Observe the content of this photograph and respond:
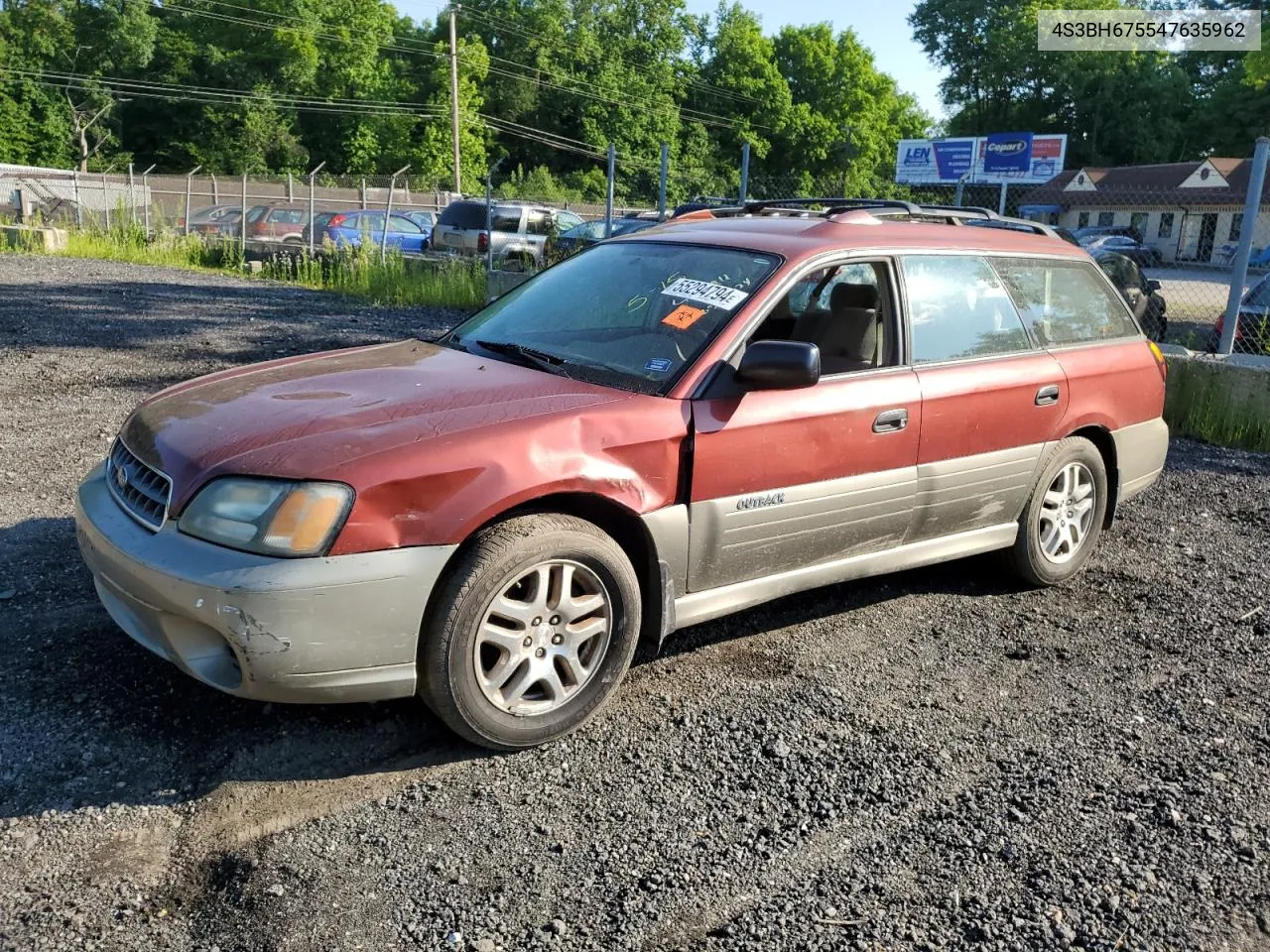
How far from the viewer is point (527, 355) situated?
13.1ft

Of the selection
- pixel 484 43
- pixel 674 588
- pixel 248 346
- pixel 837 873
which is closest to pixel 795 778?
pixel 837 873

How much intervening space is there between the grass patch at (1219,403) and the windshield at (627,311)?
6.09 metres

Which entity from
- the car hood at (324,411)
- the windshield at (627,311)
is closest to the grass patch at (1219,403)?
the windshield at (627,311)

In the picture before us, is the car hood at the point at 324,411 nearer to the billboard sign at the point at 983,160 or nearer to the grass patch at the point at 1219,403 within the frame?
the grass patch at the point at 1219,403

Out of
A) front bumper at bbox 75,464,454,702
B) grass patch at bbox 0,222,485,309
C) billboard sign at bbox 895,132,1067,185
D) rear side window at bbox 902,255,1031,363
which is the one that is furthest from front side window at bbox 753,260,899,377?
billboard sign at bbox 895,132,1067,185

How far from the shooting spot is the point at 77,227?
24438mm

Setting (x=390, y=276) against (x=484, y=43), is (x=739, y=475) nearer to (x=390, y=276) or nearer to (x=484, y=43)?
(x=390, y=276)

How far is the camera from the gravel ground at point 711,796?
8.59 ft

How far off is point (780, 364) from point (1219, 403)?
6532 mm

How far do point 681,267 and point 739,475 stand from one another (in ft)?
3.37

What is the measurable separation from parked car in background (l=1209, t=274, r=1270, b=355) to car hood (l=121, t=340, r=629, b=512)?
24.7 feet

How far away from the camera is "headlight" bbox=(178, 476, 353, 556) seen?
2.94 meters

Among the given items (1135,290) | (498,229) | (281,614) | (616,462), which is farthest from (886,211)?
(498,229)

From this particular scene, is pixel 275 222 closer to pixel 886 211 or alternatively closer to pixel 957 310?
pixel 886 211
